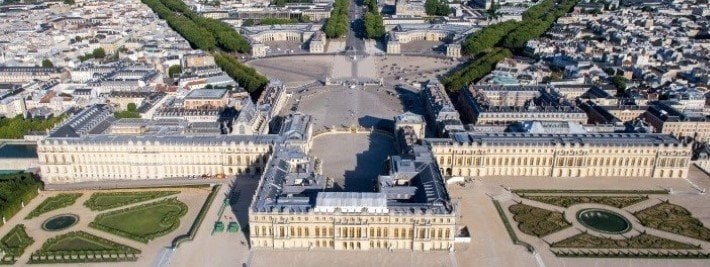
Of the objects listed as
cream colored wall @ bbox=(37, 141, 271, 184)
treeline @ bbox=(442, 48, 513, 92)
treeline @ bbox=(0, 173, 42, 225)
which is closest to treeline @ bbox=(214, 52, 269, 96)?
treeline @ bbox=(442, 48, 513, 92)

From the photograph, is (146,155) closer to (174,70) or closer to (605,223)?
(605,223)

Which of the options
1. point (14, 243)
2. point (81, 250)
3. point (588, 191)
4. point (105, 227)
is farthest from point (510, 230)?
point (14, 243)

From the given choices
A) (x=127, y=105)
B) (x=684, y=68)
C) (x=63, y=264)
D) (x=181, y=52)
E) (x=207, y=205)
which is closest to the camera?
(x=63, y=264)

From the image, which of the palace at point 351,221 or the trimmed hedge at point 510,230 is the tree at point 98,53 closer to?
the palace at point 351,221

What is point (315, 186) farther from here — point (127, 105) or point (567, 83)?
point (567, 83)

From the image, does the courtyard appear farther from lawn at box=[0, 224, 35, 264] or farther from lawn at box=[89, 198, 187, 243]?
lawn at box=[0, 224, 35, 264]

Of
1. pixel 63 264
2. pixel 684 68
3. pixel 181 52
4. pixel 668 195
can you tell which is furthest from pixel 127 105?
pixel 684 68
